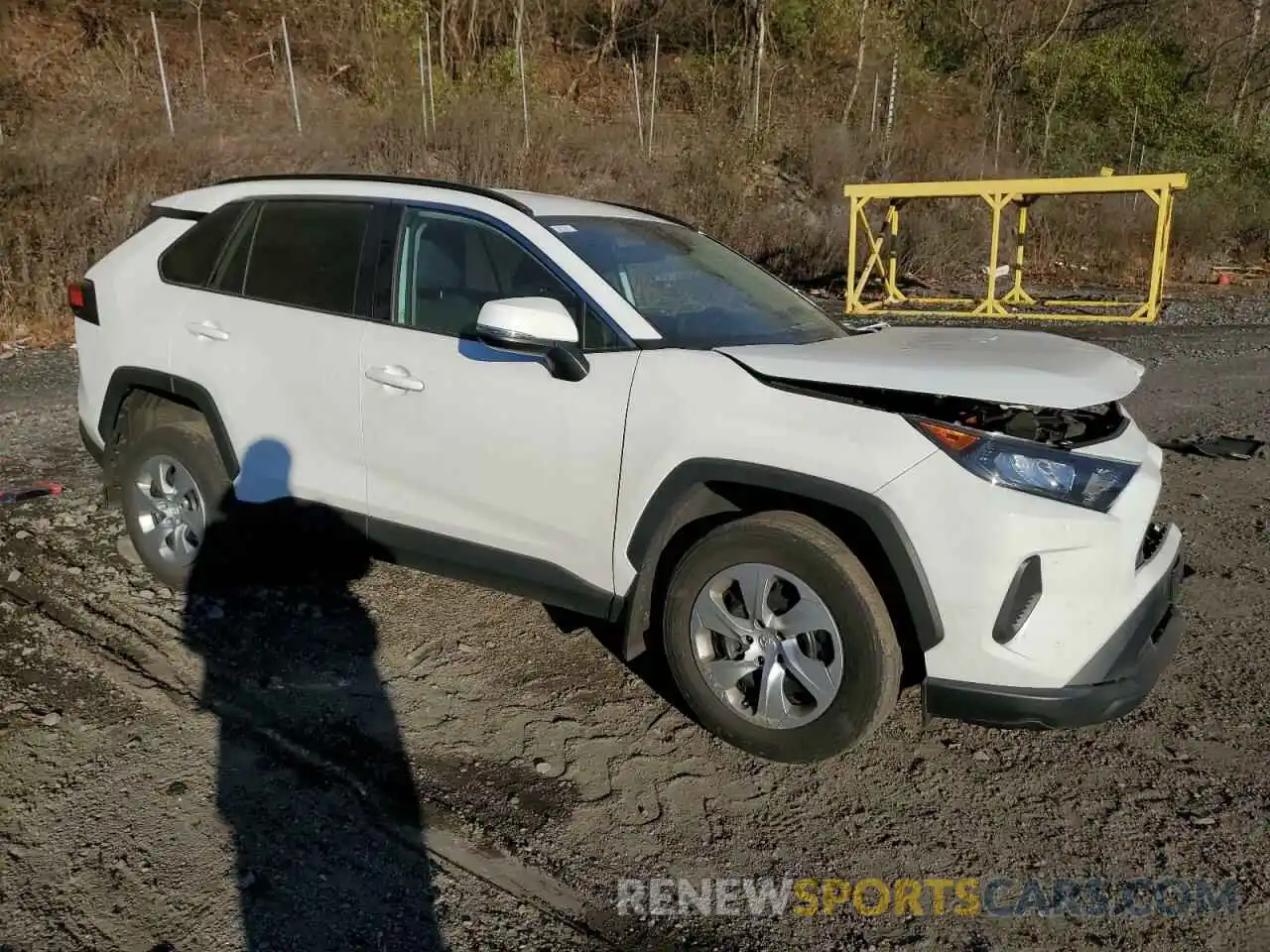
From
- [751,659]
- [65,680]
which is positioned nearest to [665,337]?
[751,659]

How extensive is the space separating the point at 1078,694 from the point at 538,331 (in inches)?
75.1

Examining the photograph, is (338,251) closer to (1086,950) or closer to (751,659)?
(751,659)

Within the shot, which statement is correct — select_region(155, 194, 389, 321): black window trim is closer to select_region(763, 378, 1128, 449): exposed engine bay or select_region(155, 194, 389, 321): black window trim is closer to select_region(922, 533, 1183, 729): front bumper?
select_region(763, 378, 1128, 449): exposed engine bay

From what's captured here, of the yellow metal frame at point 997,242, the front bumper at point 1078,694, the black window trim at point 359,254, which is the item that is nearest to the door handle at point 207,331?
the black window trim at point 359,254

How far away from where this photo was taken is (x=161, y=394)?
178 inches

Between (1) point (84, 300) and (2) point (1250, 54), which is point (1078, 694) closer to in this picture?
(1) point (84, 300)

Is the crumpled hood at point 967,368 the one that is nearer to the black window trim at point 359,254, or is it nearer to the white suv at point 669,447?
the white suv at point 669,447

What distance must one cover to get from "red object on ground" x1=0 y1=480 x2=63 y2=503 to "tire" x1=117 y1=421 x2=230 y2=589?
156cm

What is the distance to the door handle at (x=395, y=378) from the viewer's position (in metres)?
3.64

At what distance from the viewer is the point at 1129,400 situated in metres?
8.41

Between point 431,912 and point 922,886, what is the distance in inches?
51.1

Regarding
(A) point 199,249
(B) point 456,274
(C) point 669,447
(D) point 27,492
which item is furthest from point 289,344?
(D) point 27,492

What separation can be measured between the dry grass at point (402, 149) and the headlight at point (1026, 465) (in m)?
12.2

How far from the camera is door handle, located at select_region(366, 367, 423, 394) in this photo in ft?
12.0
